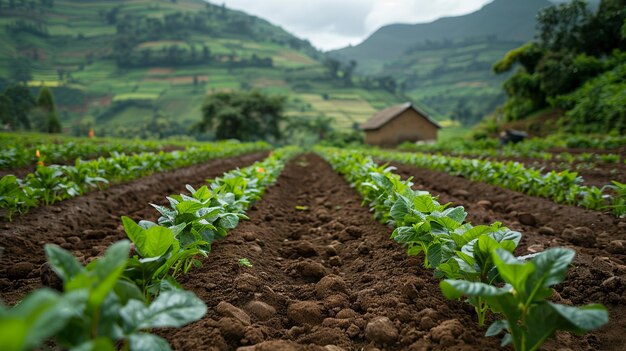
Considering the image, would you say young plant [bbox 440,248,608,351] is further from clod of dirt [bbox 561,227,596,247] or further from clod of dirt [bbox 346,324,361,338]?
clod of dirt [bbox 561,227,596,247]

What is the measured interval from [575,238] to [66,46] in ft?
521

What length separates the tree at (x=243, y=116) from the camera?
1601 inches

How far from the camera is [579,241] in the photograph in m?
3.78

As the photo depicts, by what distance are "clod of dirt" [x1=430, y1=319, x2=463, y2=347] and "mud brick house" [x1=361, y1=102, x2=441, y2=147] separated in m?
32.8

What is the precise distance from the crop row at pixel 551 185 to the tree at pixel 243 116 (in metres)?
34.6

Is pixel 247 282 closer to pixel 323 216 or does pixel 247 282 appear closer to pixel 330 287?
pixel 330 287

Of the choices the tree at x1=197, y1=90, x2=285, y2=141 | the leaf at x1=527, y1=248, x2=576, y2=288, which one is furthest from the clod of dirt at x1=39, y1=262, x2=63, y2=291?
the tree at x1=197, y1=90, x2=285, y2=141

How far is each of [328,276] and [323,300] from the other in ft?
0.90

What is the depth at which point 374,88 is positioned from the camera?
331ft

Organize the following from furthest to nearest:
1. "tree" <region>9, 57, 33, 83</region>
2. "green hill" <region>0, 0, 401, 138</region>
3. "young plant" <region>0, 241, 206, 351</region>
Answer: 1. "tree" <region>9, 57, 33, 83</region>
2. "green hill" <region>0, 0, 401, 138</region>
3. "young plant" <region>0, 241, 206, 351</region>

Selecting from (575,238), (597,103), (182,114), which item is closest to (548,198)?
(575,238)

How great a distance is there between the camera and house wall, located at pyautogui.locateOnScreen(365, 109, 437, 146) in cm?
3428

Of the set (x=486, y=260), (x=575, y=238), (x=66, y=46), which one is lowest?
(x=575, y=238)

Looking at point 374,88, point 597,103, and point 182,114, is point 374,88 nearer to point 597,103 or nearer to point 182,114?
point 182,114
